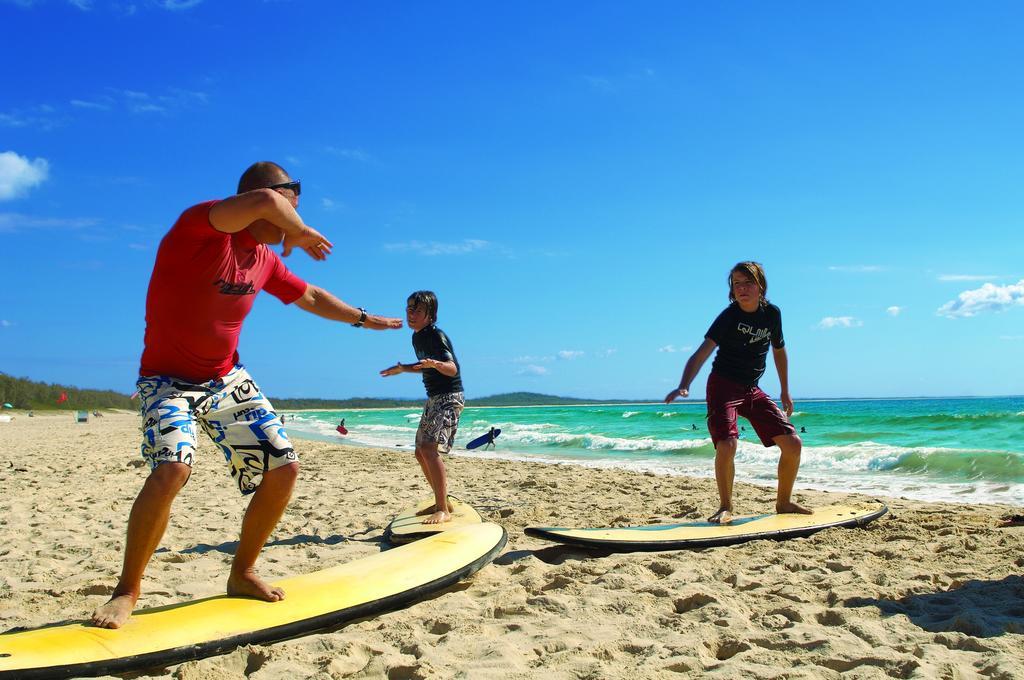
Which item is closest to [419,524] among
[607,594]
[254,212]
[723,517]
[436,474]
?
[436,474]

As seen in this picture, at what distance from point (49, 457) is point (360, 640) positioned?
10766mm

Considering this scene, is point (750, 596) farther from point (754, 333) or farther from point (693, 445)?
point (693, 445)

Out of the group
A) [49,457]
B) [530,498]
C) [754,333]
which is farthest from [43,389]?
[754,333]

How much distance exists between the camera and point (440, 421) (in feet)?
17.8

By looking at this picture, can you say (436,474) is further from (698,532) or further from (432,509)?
(698,532)

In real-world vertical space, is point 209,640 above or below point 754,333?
below

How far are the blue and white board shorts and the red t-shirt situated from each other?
0.07m

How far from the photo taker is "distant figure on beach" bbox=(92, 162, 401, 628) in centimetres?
285

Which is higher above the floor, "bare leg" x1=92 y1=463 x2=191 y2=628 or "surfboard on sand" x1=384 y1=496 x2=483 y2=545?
"bare leg" x1=92 y1=463 x2=191 y2=628

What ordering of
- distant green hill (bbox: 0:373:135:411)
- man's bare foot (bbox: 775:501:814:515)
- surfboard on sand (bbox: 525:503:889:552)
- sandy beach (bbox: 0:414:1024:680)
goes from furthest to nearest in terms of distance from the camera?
distant green hill (bbox: 0:373:135:411), man's bare foot (bbox: 775:501:814:515), surfboard on sand (bbox: 525:503:889:552), sandy beach (bbox: 0:414:1024:680)

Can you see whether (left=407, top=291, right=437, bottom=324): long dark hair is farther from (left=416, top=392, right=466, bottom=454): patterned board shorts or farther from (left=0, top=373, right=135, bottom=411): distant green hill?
(left=0, top=373, right=135, bottom=411): distant green hill

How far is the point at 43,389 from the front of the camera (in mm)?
42031

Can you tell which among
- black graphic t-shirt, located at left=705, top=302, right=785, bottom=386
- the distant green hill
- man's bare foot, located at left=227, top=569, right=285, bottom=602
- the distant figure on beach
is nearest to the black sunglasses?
the distant figure on beach

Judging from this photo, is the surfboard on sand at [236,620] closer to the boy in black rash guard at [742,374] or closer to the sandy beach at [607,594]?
the sandy beach at [607,594]
